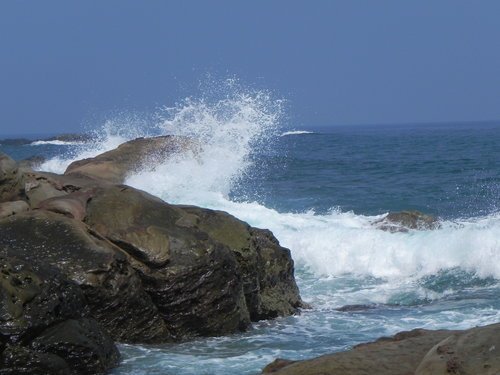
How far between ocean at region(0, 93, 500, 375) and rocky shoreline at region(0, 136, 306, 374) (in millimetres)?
285

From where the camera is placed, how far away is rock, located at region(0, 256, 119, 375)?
21.8ft

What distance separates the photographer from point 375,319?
9945mm

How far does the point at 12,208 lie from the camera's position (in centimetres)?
900

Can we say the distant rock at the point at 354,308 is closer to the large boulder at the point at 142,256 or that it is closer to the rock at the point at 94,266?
the large boulder at the point at 142,256

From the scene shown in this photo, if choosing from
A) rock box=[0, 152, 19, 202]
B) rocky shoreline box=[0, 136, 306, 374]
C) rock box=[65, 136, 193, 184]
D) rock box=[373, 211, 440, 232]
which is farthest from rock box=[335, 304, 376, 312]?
rock box=[65, 136, 193, 184]

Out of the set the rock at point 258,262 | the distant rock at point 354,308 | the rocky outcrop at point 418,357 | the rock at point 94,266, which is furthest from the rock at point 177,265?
the rocky outcrop at point 418,357

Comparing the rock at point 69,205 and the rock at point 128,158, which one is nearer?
the rock at point 69,205

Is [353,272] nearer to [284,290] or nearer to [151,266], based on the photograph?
[284,290]

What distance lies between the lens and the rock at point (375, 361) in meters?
5.00

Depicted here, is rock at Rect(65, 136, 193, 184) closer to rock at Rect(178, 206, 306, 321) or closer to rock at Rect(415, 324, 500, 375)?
rock at Rect(178, 206, 306, 321)

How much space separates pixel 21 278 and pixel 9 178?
9.38ft

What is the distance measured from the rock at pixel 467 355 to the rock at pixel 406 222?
11516 mm

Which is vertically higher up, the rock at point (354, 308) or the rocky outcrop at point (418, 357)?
the rocky outcrop at point (418, 357)

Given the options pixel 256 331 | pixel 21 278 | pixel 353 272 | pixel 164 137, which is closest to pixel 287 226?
pixel 353 272
